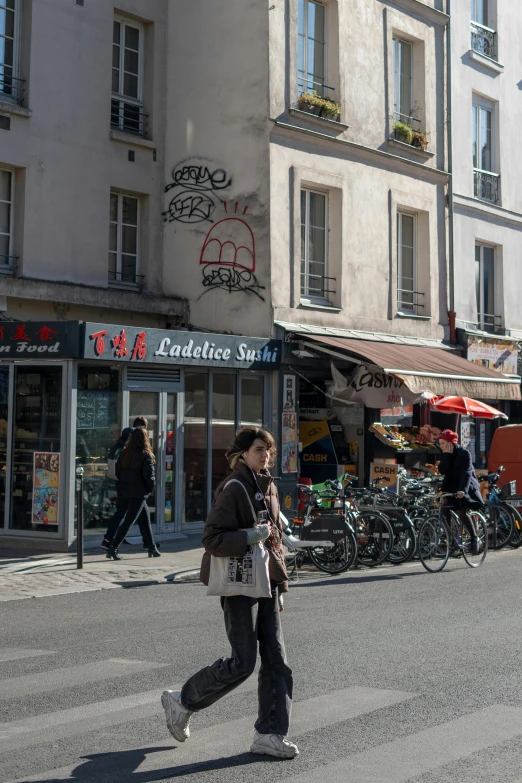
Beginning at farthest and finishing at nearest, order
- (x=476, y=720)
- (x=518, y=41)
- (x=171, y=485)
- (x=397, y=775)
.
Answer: (x=518, y=41) → (x=171, y=485) → (x=476, y=720) → (x=397, y=775)

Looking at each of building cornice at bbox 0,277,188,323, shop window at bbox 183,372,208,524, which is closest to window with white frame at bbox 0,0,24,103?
building cornice at bbox 0,277,188,323

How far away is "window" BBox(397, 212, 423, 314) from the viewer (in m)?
21.8

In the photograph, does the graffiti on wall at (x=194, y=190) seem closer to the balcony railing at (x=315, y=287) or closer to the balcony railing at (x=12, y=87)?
the balcony railing at (x=315, y=287)

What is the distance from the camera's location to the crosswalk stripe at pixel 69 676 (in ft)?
22.8

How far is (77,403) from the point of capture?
1506 centimetres

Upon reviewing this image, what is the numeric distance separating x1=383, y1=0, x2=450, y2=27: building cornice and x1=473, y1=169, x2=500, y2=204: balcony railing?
332 centimetres

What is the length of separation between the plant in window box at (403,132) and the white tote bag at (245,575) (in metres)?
16.8

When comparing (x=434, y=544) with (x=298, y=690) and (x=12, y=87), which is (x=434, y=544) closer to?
(x=298, y=690)

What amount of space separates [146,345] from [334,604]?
245 inches

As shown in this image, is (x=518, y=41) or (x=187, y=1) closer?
(x=187, y=1)

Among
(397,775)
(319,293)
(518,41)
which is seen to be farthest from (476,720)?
(518,41)

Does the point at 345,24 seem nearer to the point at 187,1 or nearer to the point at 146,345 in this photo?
the point at 187,1

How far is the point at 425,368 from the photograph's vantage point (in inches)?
726

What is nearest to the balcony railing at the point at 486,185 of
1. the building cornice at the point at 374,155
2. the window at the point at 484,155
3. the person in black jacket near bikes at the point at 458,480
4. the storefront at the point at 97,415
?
the window at the point at 484,155
